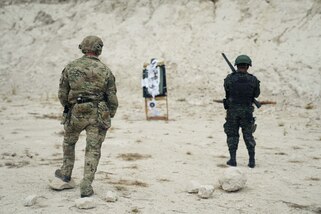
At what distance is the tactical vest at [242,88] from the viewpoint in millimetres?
7867

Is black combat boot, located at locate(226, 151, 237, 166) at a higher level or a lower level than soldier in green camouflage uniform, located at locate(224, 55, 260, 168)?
lower

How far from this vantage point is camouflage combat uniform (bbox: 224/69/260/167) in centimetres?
788

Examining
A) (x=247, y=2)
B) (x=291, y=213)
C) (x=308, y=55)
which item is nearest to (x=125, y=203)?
(x=291, y=213)

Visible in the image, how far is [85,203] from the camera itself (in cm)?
514

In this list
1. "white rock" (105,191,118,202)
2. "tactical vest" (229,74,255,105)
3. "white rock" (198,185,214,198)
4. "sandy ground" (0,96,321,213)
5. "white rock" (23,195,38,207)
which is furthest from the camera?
"tactical vest" (229,74,255,105)

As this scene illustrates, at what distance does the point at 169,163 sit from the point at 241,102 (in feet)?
5.77

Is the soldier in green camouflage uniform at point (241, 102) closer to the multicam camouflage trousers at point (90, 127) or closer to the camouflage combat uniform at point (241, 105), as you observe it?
the camouflage combat uniform at point (241, 105)

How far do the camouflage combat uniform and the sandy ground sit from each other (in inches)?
22.3

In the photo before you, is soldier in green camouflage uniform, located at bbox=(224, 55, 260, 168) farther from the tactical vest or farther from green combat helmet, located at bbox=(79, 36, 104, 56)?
green combat helmet, located at bbox=(79, 36, 104, 56)

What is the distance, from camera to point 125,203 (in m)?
5.50

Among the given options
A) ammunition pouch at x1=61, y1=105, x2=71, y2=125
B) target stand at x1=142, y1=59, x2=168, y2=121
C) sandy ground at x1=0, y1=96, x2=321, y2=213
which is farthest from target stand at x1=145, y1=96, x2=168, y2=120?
ammunition pouch at x1=61, y1=105, x2=71, y2=125

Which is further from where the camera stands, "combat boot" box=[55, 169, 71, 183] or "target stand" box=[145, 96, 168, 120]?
"target stand" box=[145, 96, 168, 120]

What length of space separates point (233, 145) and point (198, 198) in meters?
2.34

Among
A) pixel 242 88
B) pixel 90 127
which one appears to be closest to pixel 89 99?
pixel 90 127
